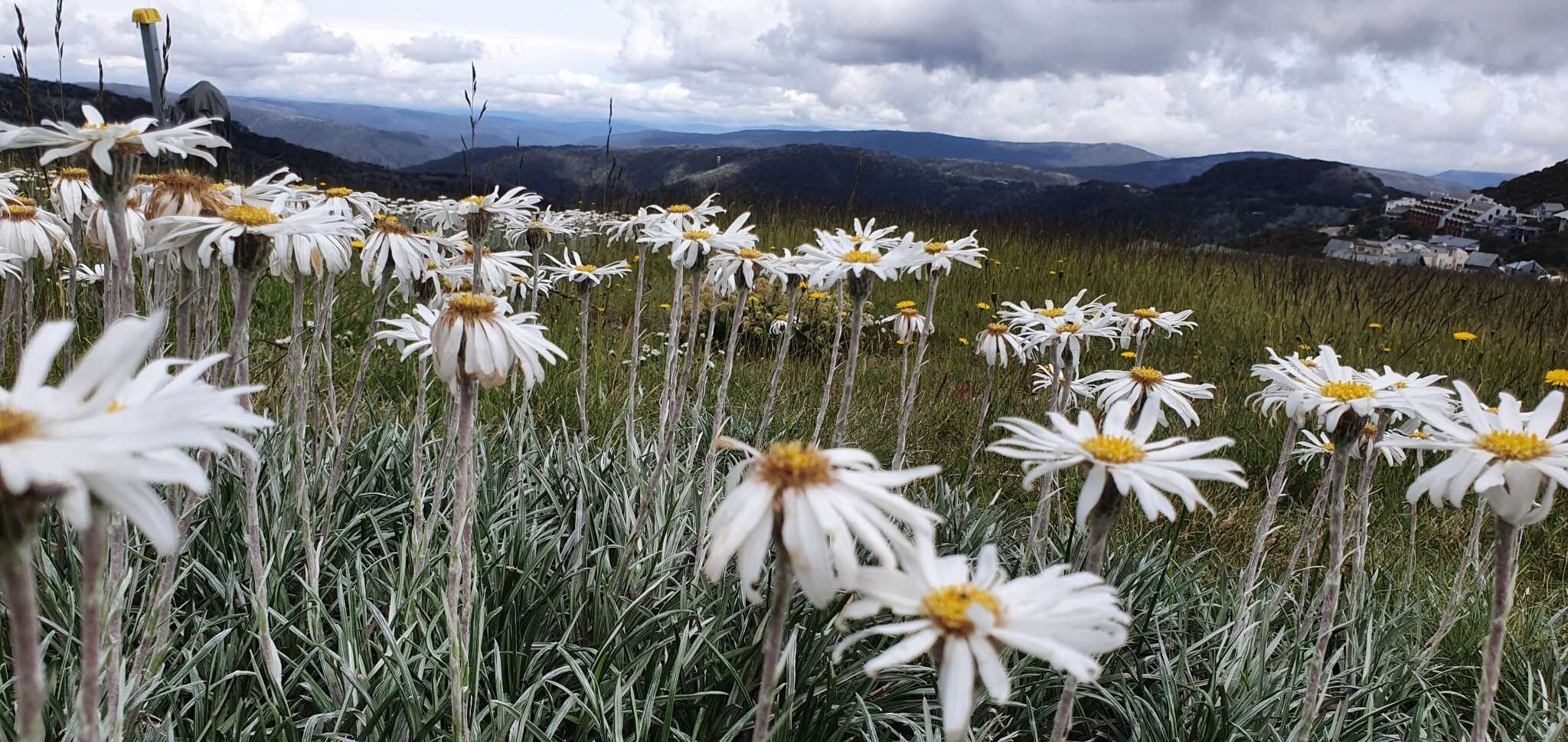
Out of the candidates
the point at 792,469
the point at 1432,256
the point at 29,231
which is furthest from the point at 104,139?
the point at 1432,256

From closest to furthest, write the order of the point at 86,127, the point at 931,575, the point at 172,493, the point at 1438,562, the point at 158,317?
the point at 158,317
the point at 931,575
the point at 86,127
the point at 172,493
the point at 1438,562

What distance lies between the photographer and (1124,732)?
212cm

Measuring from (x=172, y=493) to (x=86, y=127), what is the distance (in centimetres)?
65

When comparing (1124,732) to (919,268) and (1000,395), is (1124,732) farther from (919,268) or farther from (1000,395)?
(1000,395)

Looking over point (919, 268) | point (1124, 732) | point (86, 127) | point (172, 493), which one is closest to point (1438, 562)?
point (1124, 732)

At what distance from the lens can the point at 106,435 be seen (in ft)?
2.18

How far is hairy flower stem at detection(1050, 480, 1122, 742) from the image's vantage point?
1.01 meters

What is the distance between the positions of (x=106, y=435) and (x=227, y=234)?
35.3 inches

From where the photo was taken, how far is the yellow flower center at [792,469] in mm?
830

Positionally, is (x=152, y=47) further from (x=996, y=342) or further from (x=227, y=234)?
(x=996, y=342)

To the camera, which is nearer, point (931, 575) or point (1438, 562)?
point (931, 575)

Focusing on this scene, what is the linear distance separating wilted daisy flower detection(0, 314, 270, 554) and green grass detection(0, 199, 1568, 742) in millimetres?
1021

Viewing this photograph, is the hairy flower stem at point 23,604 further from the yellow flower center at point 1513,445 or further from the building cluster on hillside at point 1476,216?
the building cluster on hillside at point 1476,216

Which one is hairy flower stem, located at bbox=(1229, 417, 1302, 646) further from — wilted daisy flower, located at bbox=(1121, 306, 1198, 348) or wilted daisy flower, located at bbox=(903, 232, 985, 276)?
wilted daisy flower, located at bbox=(903, 232, 985, 276)
